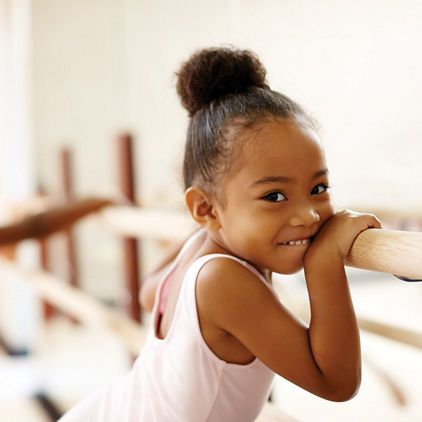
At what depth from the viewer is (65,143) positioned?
390 cm

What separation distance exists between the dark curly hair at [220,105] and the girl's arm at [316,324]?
0.56ft

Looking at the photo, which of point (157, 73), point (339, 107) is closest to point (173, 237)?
point (339, 107)

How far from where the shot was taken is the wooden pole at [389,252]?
1.94 feet

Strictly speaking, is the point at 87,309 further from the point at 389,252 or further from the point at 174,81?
the point at 389,252

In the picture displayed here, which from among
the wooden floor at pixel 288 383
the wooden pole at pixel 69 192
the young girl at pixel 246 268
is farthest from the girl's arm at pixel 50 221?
the wooden pole at pixel 69 192

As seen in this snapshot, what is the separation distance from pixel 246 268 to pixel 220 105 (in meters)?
0.25

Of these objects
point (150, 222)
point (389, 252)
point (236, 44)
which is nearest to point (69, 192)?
point (236, 44)

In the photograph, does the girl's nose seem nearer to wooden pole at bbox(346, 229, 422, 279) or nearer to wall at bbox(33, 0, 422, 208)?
wooden pole at bbox(346, 229, 422, 279)

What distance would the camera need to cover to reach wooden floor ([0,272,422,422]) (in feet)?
4.09

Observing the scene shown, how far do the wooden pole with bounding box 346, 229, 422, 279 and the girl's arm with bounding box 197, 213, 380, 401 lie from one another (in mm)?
20

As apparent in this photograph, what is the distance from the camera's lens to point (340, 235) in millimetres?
704

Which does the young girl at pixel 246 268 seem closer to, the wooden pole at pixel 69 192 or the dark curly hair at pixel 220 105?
the dark curly hair at pixel 220 105

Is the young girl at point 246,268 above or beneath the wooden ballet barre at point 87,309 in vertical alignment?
above

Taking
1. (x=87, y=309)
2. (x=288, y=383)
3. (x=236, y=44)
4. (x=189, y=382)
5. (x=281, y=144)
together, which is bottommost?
(x=87, y=309)
